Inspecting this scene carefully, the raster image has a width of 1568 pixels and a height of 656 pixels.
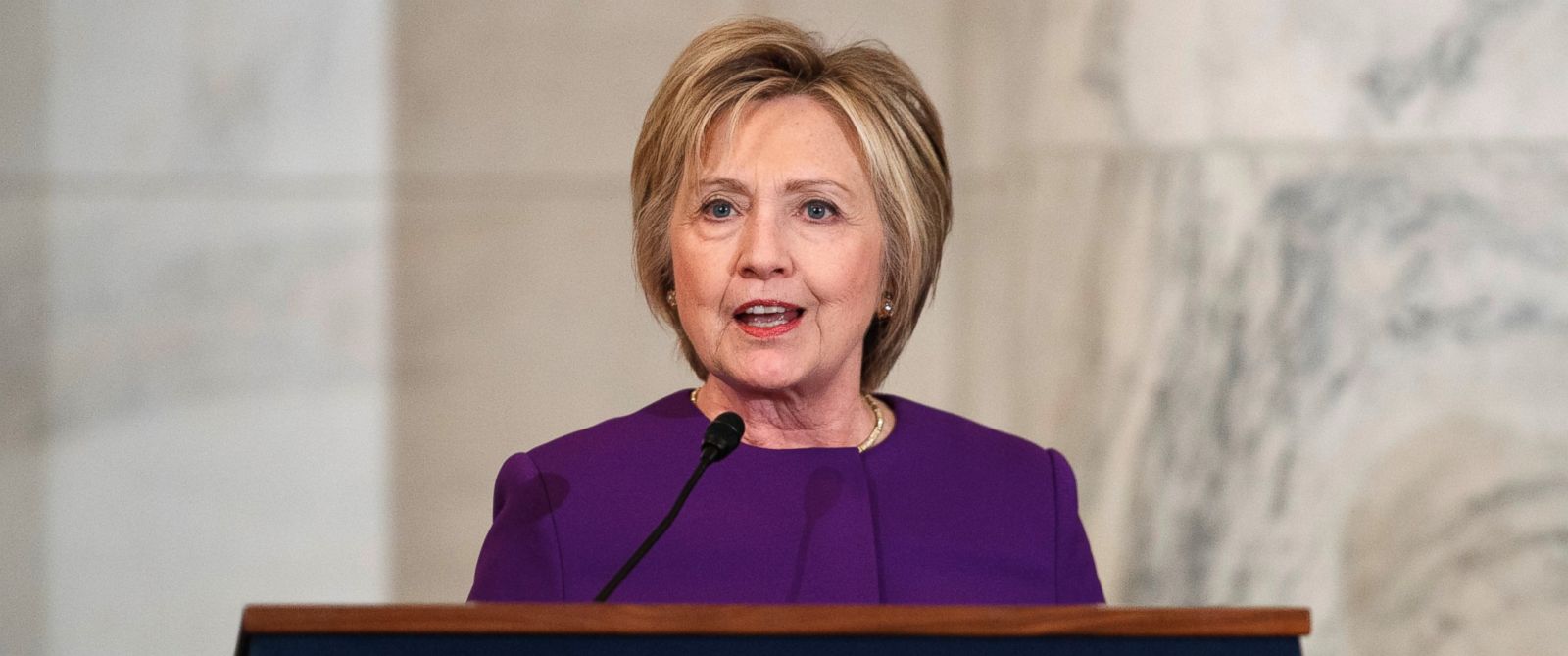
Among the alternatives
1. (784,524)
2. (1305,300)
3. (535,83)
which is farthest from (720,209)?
(535,83)

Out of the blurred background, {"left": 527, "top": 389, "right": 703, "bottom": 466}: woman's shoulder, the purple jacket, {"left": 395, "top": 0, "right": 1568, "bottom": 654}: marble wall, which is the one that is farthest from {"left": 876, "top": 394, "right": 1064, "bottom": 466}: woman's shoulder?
the blurred background

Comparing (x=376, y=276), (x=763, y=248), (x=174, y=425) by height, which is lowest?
(x=174, y=425)

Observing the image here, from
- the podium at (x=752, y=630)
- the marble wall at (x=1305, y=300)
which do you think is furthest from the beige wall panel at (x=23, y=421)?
the podium at (x=752, y=630)

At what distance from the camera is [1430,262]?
10.3 ft

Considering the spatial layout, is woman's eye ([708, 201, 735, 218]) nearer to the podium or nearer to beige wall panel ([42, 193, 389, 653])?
the podium

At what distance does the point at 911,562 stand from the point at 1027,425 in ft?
6.27

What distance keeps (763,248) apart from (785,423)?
30 centimetres

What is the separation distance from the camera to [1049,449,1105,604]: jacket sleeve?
7.19ft

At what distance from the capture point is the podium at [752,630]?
4.51 ft

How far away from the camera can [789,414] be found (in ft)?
7.45

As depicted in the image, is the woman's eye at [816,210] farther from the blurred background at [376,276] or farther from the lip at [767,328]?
the blurred background at [376,276]

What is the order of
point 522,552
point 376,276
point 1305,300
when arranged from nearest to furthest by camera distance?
point 522,552 < point 1305,300 < point 376,276

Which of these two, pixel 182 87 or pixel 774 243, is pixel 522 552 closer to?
pixel 774 243

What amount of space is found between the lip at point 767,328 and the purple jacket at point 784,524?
0.56 ft
